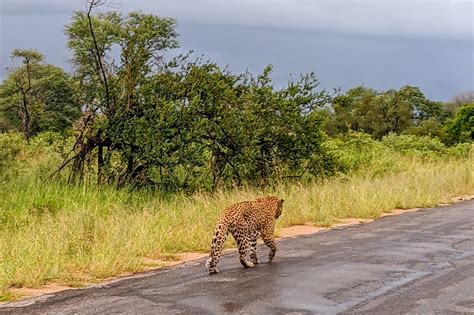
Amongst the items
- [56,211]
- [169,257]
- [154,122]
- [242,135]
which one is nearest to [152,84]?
[154,122]

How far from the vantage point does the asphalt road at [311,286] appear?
7.73 metres

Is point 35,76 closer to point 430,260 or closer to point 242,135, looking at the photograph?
point 242,135

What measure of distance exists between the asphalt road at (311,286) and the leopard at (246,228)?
200mm

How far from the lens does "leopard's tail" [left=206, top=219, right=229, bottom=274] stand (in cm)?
958

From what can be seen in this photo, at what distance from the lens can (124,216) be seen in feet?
45.3

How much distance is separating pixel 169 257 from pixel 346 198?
704cm

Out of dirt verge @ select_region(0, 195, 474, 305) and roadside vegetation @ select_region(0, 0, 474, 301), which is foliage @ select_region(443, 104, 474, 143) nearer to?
roadside vegetation @ select_region(0, 0, 474, 301)

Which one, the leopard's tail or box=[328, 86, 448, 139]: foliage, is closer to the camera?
the leopard's tail

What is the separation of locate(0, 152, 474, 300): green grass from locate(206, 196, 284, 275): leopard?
1.44m

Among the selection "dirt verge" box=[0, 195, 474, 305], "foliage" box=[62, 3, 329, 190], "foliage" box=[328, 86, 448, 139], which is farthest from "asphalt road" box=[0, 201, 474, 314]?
"foliage" box=[328, 86, 448, 139]

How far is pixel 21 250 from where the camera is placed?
34.1ft

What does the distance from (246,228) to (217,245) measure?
2.20 feet

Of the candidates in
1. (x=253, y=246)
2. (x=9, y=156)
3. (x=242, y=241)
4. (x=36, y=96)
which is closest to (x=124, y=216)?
(x=253, y=246)

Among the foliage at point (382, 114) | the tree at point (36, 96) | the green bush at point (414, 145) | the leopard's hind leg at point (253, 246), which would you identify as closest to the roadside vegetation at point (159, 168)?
the leopard's hind leg at point (253, 246)
